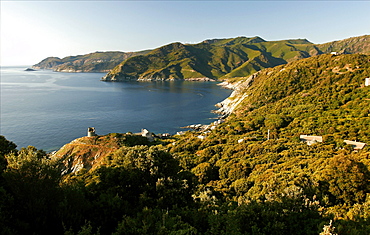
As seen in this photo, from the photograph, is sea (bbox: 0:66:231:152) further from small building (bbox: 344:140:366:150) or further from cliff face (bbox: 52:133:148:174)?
small building (bbox: 344:140:366:150)

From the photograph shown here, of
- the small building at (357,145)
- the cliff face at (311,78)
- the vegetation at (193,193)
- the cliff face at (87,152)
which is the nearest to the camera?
the vegetation at (193,193)

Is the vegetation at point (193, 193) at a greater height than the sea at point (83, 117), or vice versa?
Result: the vegetation at point (193, 193)

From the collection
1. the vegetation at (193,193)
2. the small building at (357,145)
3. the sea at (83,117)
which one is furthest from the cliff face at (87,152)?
the small building at (357,145)

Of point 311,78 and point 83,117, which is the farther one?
point 83,117

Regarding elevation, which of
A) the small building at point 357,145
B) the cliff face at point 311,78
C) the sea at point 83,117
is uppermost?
the cliff face at point 311,78

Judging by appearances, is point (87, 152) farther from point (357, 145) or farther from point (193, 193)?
point (357, 145)

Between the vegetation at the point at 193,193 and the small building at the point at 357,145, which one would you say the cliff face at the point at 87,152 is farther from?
the small building at the point at 357,145

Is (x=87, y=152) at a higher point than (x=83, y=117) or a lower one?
higher

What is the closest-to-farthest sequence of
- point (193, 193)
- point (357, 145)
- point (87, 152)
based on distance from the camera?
1. point (193, 193)
2. point (357, 145)
3. point (87, 152)

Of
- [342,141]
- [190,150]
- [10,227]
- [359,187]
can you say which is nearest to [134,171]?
[10,227]

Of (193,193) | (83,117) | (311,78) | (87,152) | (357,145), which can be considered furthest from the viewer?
(83,117)

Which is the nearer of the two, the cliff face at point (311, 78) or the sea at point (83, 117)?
the cliff face at point (311, 78)

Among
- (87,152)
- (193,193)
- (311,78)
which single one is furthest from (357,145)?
(311,78)

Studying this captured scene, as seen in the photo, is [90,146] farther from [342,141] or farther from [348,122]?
[348,122]
